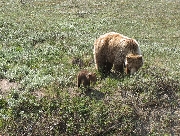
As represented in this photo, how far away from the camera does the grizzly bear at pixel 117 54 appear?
41.4 feet

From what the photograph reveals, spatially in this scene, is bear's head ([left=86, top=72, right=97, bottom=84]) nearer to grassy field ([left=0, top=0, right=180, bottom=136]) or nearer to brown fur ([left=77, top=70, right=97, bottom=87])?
brown fur ([left=77, top=70, right=97, bottom=87])

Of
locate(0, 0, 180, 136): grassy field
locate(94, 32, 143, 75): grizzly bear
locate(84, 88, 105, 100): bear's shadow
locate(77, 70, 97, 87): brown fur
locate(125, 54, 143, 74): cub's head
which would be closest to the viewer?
locate(0, 0, 180, 136): grassy field

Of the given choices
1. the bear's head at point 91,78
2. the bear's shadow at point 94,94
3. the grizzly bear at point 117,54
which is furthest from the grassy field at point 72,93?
the grizzly bear at point 117,54

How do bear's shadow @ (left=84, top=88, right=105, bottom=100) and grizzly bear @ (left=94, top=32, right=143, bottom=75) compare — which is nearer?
bear's shadow @ (left=84, top=88, right=105, bottom=100)

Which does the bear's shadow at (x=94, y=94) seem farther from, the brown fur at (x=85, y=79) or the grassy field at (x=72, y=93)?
the brown fur at (x=85, y=79)

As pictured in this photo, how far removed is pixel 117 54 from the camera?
1316 cm

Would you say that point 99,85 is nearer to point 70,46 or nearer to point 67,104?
point 67,104

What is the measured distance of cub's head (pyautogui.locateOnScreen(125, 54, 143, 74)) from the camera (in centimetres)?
1248

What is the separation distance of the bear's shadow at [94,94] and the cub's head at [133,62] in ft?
5.18

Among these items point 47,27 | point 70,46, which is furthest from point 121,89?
point 47,27

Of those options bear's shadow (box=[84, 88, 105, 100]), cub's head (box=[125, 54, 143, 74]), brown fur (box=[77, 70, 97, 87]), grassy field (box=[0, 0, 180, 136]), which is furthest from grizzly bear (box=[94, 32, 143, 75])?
bear's shadow (box=[84, 88, 105, 100])

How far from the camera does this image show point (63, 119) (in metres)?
10.5

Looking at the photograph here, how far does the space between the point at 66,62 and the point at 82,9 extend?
19861 millimetres

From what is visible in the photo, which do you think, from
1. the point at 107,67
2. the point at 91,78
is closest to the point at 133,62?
the point at 107,67
